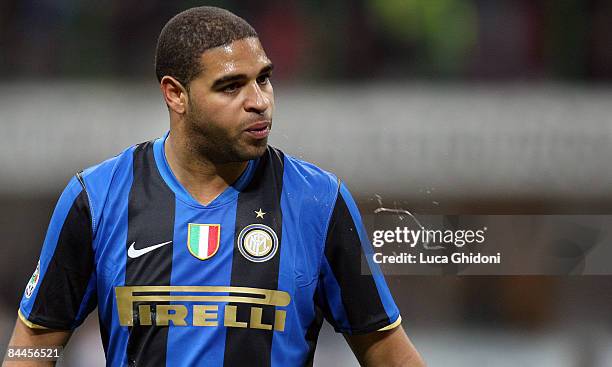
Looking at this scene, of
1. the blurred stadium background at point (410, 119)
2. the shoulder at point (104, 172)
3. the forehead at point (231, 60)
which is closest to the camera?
the forehead at point (231, 60)

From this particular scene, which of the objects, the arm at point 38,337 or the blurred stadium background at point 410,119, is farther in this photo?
the blurred stadium background at point 410,119

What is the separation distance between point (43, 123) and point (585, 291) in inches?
66.4

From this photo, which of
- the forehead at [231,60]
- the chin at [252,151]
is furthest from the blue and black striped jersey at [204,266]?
the forehead at [231,60]

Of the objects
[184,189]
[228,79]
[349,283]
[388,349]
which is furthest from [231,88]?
[388,349]

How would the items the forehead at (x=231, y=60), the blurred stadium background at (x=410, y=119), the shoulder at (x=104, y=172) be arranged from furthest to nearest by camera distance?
the blurred stadium background at (x=410, y=119) → the shoulder at (x=104, y=172) → the forehead at (x=231, y=60)

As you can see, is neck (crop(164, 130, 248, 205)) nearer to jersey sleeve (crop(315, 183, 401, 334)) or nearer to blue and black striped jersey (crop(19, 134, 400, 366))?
blue and black striped jersey (crop(19, 134, 400, 366))

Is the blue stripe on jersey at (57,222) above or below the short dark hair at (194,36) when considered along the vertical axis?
below

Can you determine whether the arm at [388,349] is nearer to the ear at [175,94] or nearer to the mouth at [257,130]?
the mouth at [257,130]

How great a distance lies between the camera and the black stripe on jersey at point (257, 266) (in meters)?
1.63

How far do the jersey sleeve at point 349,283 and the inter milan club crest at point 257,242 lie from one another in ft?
0.34

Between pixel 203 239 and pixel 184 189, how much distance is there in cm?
11

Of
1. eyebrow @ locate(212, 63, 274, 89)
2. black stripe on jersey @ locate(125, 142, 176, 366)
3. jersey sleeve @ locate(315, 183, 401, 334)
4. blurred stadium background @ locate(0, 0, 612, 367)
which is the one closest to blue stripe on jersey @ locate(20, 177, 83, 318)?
black stripe on jersey @ locate(125, 142, 176, 366)

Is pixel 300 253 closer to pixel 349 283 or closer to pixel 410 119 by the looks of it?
pixel 349 283

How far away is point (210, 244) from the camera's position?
165 centimetres
